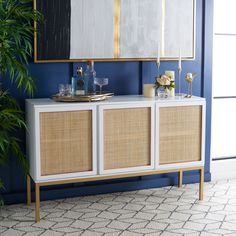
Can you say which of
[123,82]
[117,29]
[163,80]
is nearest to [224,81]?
[163,80]

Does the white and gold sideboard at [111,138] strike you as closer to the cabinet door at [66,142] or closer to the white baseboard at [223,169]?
the cabinet door at [66,142]

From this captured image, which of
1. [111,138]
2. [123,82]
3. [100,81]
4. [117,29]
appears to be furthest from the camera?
[123,82]

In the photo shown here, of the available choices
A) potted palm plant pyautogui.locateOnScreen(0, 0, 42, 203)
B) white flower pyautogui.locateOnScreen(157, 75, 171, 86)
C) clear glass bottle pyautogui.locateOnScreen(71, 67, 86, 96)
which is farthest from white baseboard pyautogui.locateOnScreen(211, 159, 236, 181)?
potted palm plant pyautogui.locateOnScreen(0, 0, 42, 203)

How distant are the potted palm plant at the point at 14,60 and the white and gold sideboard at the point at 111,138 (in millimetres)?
121

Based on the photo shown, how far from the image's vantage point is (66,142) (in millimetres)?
3771

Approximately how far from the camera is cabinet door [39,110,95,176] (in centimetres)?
370

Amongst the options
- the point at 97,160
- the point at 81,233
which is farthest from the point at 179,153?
the point at 81,233

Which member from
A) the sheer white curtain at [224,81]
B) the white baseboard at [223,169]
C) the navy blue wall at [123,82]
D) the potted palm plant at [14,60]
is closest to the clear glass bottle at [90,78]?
the navy blue wall at [123,82]

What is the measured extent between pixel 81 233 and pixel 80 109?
91 centimetres

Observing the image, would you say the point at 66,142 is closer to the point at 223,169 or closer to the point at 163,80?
the point at 163,80

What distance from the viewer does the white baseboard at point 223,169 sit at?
4840 millimetres

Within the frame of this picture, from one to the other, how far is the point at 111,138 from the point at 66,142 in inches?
14.0

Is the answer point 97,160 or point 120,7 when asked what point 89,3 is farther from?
point 97,160

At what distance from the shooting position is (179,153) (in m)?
4.14
